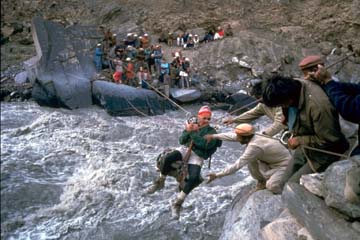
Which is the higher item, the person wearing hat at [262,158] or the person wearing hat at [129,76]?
the person wearing hat at [262,158]

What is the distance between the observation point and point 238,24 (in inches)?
901

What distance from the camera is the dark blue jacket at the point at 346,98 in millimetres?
3256

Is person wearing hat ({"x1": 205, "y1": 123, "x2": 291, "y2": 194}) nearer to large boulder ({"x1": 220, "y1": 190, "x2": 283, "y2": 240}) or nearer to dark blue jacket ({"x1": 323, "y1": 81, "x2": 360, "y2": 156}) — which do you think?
large boulder ({"x1": 220, "y1": 190, "x2": 283, "y2": 240})

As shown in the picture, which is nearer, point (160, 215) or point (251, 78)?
point (160, 215)

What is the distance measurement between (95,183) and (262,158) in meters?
4.80

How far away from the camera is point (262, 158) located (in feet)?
15.6

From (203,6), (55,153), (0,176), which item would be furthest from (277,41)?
(0,176)

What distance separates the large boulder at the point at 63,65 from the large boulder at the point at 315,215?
38.3ft

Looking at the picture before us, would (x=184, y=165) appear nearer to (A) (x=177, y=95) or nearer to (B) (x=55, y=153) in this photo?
(B) (x=55, y=153)

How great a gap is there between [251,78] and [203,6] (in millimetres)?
7515

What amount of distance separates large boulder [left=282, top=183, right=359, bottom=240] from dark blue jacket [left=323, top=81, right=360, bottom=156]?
1.93ft

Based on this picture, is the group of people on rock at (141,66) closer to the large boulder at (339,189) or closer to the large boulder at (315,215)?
the large boulder at (315,215)

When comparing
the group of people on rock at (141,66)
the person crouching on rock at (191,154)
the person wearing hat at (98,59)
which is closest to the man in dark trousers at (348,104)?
the person crouching on rock at (191,154)

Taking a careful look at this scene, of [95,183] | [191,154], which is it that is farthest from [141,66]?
[191,154]
